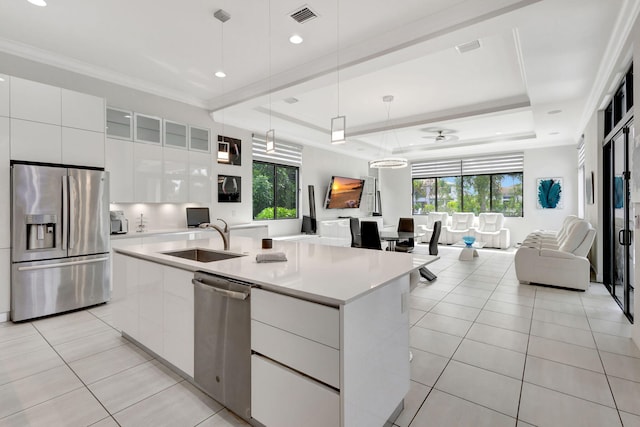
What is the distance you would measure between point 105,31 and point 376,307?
398 centimetres

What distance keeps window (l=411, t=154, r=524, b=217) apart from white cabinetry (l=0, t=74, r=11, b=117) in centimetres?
1028

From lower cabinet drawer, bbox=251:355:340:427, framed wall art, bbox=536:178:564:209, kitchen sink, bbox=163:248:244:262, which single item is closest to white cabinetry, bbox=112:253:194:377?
kitchen sink, bbox=163:248:244:262

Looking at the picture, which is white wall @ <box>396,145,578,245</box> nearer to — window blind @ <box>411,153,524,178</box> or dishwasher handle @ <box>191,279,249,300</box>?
window blind @ <box>411,153,524,178</box>

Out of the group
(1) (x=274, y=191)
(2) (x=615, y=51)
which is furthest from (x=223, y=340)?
(1) (x=274, y=191)

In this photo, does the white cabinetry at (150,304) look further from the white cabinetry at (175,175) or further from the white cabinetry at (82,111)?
the white cabinetry at (175,175)

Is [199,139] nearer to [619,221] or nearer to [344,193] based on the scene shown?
[344,193]

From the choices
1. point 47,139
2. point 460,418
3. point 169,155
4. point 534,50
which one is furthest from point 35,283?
point 534,50

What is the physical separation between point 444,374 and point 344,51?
3.51m

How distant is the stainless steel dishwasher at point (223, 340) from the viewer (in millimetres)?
1776

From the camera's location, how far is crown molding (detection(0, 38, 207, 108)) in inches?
142

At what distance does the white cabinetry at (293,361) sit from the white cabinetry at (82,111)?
3654 millimetres

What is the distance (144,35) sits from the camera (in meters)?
3.43

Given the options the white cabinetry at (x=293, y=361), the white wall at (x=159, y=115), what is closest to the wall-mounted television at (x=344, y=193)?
the white wall at (x=159, y=115)

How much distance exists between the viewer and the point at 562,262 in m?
4.59
